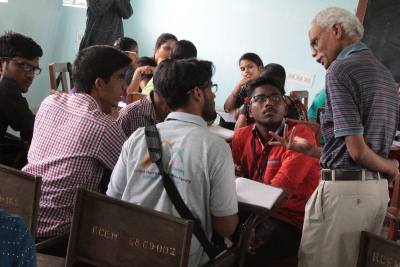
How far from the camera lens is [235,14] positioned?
5891mm

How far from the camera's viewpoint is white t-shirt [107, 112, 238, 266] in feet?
4.79

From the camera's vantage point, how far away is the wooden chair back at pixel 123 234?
130 centimetres

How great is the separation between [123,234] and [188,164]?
290 mm

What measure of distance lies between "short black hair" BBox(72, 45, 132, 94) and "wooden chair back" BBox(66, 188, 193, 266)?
71 cm

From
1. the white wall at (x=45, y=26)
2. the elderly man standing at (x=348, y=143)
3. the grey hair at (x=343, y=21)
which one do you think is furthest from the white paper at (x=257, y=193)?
the white wall at (x=45, y=26)

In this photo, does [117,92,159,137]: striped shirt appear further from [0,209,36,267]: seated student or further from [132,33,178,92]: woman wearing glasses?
[132,33,178,92]: woman wearing glasses

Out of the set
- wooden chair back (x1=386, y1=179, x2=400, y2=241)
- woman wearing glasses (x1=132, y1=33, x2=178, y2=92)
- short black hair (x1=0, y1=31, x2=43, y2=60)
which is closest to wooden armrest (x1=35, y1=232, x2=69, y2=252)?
short black hair (x1=0, y1=31, x2=43, y2=60)

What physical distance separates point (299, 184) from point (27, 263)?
171 centimetres

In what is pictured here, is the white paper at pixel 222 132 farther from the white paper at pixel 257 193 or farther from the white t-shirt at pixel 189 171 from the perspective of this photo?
the white t-shirt at pixel 189 171

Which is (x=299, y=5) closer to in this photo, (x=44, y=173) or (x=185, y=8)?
(x=185, y=8)

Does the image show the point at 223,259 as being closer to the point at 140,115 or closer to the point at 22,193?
the point at 22,193

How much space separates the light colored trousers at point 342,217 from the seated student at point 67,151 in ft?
2.58

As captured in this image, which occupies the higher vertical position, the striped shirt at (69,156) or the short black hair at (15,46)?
the short black hair at (15,46)

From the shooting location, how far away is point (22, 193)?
1553 millimetres
